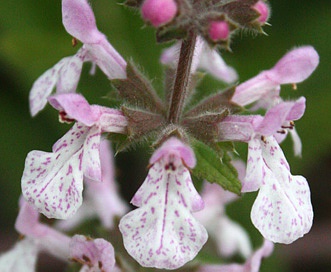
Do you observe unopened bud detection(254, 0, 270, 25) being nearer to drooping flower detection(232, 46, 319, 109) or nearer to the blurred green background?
drooping flower detection(232, 46, 319, 109)

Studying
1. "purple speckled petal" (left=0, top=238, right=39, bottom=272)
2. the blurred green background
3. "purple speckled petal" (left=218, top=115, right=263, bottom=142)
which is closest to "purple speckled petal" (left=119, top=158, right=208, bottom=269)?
"purple speckled petal" (left=218, top=115, right=263, bottom=142)

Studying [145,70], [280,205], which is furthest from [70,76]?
[145,70]

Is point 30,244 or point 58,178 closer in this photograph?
point 58,178

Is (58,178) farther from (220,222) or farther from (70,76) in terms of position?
(220,222)

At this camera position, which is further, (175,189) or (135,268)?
(135,268)

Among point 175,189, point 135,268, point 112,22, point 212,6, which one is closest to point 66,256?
point 135,268

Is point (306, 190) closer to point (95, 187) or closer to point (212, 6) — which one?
point (212, 6)
